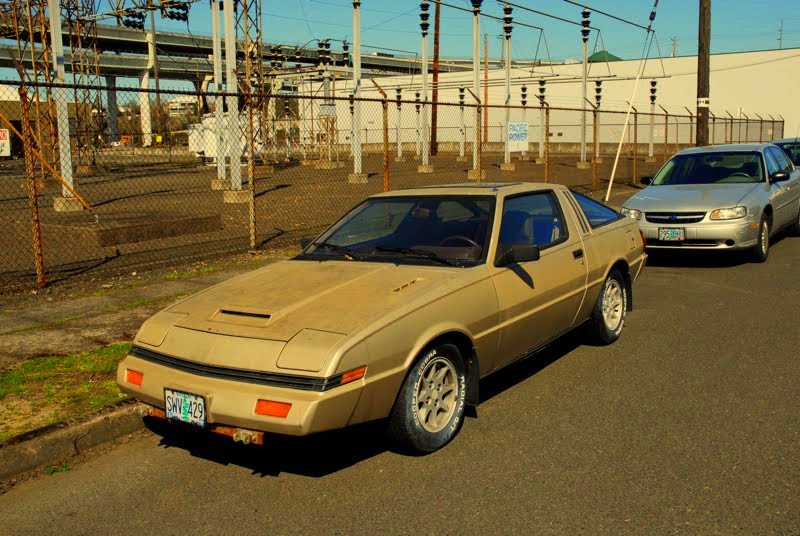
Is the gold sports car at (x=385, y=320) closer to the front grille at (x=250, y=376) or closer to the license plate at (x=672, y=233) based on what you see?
the front grille at (x=250, y=376)

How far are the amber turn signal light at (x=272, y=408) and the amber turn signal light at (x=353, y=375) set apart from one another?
288 millimetres

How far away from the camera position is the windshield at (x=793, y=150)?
15.9m

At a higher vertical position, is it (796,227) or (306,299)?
(306,299)

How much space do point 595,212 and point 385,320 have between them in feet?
10.4

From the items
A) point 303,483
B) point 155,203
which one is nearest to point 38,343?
point 303,483

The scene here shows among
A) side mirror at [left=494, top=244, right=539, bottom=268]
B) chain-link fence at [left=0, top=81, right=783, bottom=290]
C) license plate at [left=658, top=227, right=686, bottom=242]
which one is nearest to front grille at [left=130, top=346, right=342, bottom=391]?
side mirror at [left=494, top=244, right=539, bottom=268]

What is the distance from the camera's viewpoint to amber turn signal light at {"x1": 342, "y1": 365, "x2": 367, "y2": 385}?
3.86 metres

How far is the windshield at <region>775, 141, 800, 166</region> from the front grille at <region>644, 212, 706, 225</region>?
682cm

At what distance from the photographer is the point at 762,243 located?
35.2 feet

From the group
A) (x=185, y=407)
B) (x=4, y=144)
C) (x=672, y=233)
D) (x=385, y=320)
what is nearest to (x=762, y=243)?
(x=672, y=233)

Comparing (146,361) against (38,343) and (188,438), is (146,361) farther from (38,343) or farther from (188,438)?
(38,343)

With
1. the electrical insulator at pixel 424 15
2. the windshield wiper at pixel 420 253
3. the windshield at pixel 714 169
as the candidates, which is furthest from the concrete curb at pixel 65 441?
the electrical insulator at pixel 424 15

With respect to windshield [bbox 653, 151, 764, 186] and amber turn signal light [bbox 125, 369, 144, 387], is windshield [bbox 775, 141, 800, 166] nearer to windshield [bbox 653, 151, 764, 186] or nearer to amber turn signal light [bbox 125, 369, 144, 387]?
windshield [bbox 653, 151, 764, 186]

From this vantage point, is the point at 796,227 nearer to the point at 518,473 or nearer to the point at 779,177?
the point at 779,177
